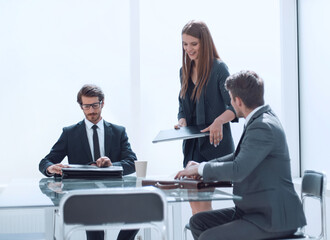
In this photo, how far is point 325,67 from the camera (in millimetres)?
4035

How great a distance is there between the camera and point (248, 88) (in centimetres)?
226

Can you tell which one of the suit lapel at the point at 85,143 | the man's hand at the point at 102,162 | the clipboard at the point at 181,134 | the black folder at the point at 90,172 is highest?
the clipboard at the point at 181,134

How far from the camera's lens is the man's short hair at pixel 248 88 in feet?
7.39

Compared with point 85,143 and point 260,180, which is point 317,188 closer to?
point 260,180

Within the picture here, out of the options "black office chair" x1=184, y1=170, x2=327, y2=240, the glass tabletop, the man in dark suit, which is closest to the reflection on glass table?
the glass tabletop

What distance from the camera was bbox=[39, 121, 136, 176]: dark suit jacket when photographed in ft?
10.7

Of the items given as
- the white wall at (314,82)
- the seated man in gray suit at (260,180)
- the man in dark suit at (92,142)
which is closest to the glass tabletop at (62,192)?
the seated man in gray suit at (260,180)

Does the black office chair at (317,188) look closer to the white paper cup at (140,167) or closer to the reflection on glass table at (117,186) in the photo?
the reflection on glass table at (117,186)

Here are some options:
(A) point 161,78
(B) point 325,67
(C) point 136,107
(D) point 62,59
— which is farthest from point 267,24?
(D) point 62,59

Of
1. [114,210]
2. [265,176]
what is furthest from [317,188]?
[114,210]

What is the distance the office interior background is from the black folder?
140 centimetres

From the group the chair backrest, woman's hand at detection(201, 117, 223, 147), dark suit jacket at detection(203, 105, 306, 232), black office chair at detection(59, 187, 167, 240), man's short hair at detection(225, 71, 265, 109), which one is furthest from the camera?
woman's hand at detection(201, 117, 223, 147)

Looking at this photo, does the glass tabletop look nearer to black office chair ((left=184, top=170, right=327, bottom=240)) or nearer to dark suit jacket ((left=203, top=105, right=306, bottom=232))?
dark suit jacket ((left=203, top=105, right=306, bottom=232))

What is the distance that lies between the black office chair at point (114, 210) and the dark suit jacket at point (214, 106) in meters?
1.05
